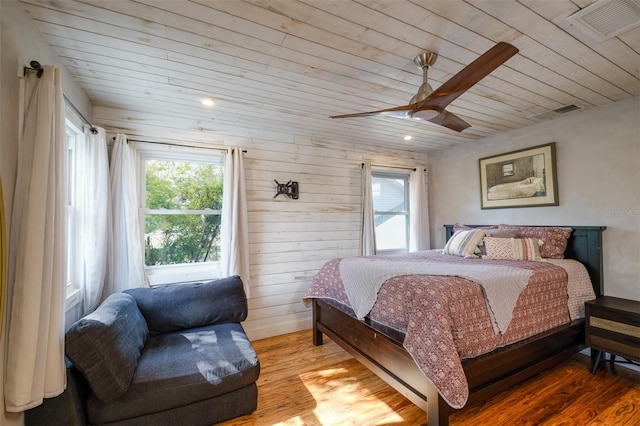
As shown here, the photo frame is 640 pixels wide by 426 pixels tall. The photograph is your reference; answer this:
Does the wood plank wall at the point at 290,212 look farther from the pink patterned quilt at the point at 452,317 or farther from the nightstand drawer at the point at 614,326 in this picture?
the nightstand drawer at the point at 614,326

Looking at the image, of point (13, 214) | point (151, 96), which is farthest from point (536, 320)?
point (151, 96)

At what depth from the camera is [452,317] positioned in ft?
5.46

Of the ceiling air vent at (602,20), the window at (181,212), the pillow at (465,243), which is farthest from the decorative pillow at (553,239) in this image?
A: the window at (181,212)

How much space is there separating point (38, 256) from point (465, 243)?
344cm

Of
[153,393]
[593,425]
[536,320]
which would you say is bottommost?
[593,425]

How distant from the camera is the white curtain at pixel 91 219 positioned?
2.18 metres

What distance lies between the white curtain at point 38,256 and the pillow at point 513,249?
3412 millimetres

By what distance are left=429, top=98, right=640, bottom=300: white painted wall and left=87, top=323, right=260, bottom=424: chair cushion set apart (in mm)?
3300

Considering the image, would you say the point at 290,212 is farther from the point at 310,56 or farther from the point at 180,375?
the point at 180,375

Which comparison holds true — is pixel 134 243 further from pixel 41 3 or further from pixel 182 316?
pixel 41 3

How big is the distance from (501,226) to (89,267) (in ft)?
13.5

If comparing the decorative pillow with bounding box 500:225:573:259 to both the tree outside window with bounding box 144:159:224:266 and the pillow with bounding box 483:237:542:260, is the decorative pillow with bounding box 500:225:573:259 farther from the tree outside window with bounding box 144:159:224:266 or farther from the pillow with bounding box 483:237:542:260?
the tree outside window with bounding box 144:159:224:266

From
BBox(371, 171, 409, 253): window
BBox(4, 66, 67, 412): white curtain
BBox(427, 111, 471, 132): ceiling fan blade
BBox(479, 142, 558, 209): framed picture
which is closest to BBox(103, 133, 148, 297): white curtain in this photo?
BBox(4, 66, 67, 412): white curtain

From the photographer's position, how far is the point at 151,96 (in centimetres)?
241
